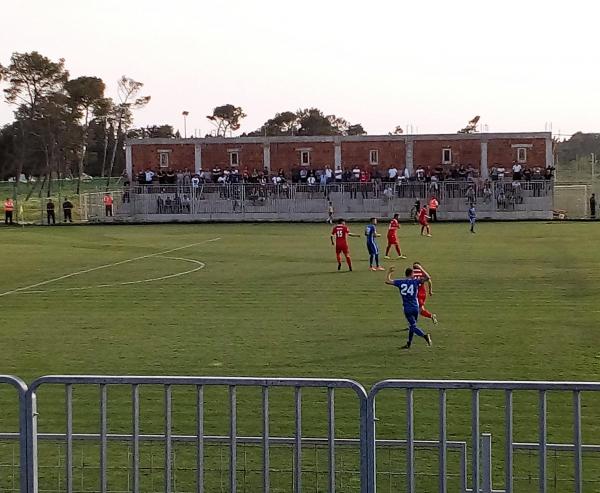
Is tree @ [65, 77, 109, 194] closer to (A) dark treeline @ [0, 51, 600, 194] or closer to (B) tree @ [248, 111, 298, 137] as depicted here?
(A) dark treeline @ [0, 51, 600, 194]

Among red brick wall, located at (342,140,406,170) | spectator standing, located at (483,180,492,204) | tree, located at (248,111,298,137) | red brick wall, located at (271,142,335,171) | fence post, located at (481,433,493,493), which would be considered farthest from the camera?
tree, located at (248,111,298,137)

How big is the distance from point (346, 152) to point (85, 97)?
1154 inches

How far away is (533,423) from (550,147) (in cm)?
6657

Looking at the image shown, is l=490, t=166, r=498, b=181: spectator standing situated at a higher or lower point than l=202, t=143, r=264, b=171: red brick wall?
lower

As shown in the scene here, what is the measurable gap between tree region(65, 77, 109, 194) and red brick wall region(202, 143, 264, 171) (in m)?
18.4

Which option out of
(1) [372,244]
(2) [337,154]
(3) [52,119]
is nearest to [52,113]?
(3) [52,119]

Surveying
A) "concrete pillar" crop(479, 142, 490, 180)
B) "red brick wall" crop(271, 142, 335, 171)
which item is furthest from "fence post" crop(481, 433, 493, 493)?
"red brick wall" crop(271, 142, 335, 171)

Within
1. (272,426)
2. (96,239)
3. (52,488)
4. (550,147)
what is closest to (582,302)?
(272,426)

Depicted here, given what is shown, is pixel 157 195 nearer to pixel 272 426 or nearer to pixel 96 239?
pixel 96 239

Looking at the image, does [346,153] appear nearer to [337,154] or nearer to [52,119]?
[337,154]

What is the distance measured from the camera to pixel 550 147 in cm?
7456

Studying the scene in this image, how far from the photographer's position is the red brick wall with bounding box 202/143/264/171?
77562 mm

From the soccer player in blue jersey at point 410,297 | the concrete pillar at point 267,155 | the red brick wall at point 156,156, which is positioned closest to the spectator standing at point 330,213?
the concrete pillar at point 267,155

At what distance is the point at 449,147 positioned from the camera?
Answer: 2972 inches
